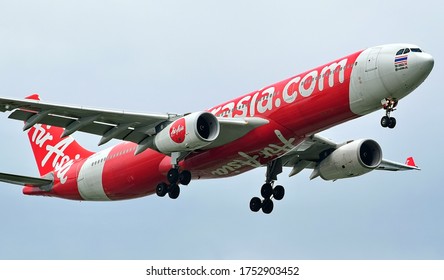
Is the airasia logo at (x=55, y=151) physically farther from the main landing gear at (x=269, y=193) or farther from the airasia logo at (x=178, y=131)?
the airasia logo at (x=178, y=131)

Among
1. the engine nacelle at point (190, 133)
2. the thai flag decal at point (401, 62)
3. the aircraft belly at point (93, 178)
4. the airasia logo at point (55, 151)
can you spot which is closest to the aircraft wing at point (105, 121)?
the engine nacelle at point (190, 133)

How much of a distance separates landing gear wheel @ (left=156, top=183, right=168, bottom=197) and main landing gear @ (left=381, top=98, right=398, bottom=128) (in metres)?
10.5

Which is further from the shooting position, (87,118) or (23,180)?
(23,180)

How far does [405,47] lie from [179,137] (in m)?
9.90

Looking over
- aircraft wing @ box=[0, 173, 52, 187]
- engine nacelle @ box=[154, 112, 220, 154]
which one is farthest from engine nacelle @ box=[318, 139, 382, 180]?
aircraft wing @ box=[0, 173, 52, 187]

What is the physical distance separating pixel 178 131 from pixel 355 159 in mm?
9358

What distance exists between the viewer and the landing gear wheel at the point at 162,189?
48.1 meters

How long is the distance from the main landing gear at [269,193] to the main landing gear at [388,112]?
8975mm

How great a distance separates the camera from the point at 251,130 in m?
45.7

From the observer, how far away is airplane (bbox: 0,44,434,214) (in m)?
43.4

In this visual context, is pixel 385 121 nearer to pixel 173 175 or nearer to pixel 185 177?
pixel 185 177

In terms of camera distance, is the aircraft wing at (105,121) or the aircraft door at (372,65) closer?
the aircraft door at (372,65)

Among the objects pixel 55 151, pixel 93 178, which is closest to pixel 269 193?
pixel 93 178

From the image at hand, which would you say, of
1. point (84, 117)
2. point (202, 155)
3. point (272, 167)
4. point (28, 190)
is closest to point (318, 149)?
point (272, 167)
